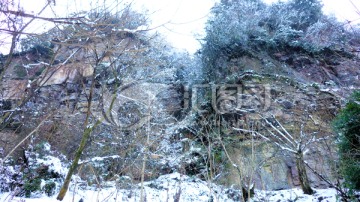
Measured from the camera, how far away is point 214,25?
31.2 ft

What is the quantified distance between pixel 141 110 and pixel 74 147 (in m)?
2.45

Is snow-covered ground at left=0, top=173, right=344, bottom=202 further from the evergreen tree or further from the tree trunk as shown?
the evergreen tree

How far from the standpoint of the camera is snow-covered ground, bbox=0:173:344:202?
5.45 metres

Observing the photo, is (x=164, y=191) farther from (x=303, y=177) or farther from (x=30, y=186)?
(x=303, y=177)

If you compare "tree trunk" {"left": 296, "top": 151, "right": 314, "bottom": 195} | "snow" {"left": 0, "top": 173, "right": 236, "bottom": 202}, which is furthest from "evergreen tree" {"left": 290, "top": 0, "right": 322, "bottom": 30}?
"snow" {"left": 0, "top": 173, "right": 236, "bottom": 202}

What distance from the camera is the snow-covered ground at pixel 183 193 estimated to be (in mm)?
5453

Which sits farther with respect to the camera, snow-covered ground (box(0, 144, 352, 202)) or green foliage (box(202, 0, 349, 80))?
green foliage (box(202, 0, 349, 80))

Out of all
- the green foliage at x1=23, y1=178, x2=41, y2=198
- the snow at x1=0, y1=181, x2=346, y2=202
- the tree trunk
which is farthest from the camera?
the tree trunk

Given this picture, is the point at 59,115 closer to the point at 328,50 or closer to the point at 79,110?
the point at 79,110

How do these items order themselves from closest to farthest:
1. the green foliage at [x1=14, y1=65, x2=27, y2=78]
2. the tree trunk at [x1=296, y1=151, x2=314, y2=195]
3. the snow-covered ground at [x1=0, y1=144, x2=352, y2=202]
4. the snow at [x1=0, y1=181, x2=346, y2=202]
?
the snow-covered ground at [x1=0, y1=144, x2=352, y2=202] < the snow at [x1=0, y1=181, x2=346, y2=202] < the tree trunk at [x1=296, y1=151, x2=314, y2=195] < the green foliage at [x1=14, y1=65, x2=27, y2=78]

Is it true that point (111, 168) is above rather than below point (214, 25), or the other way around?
below

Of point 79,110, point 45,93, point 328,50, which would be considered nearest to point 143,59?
point 79,110

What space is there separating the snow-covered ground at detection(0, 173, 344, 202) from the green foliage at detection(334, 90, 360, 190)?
4.93ft

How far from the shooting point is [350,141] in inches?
172
